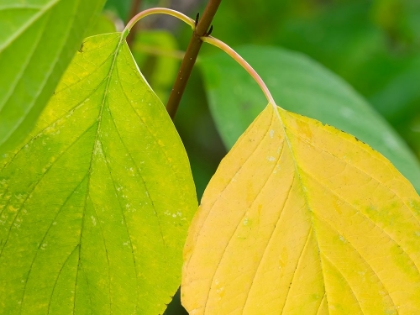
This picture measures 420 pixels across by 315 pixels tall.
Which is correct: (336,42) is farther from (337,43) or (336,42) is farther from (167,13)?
(167,13)

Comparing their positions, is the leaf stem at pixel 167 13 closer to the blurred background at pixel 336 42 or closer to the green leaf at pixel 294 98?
the green leaf at pixel 294 98

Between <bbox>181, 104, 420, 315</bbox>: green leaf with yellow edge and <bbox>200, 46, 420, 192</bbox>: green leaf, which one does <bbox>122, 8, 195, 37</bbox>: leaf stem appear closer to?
<bbox>181, 104, 420, 315</bbox>: green leaf with yellow edge

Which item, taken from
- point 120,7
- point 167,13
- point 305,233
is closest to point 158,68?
point 120,7

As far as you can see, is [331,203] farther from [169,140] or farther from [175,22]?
[175,22]

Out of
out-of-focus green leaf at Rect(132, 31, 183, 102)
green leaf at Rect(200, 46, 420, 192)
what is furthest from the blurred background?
green leaf at Rect(200, 46, 420, 192)

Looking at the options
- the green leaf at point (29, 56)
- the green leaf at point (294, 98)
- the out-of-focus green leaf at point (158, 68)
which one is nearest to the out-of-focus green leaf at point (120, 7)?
the out-of-focus green leaf at point (158, 68)

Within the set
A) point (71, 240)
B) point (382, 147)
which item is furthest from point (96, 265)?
point (382, 147)
